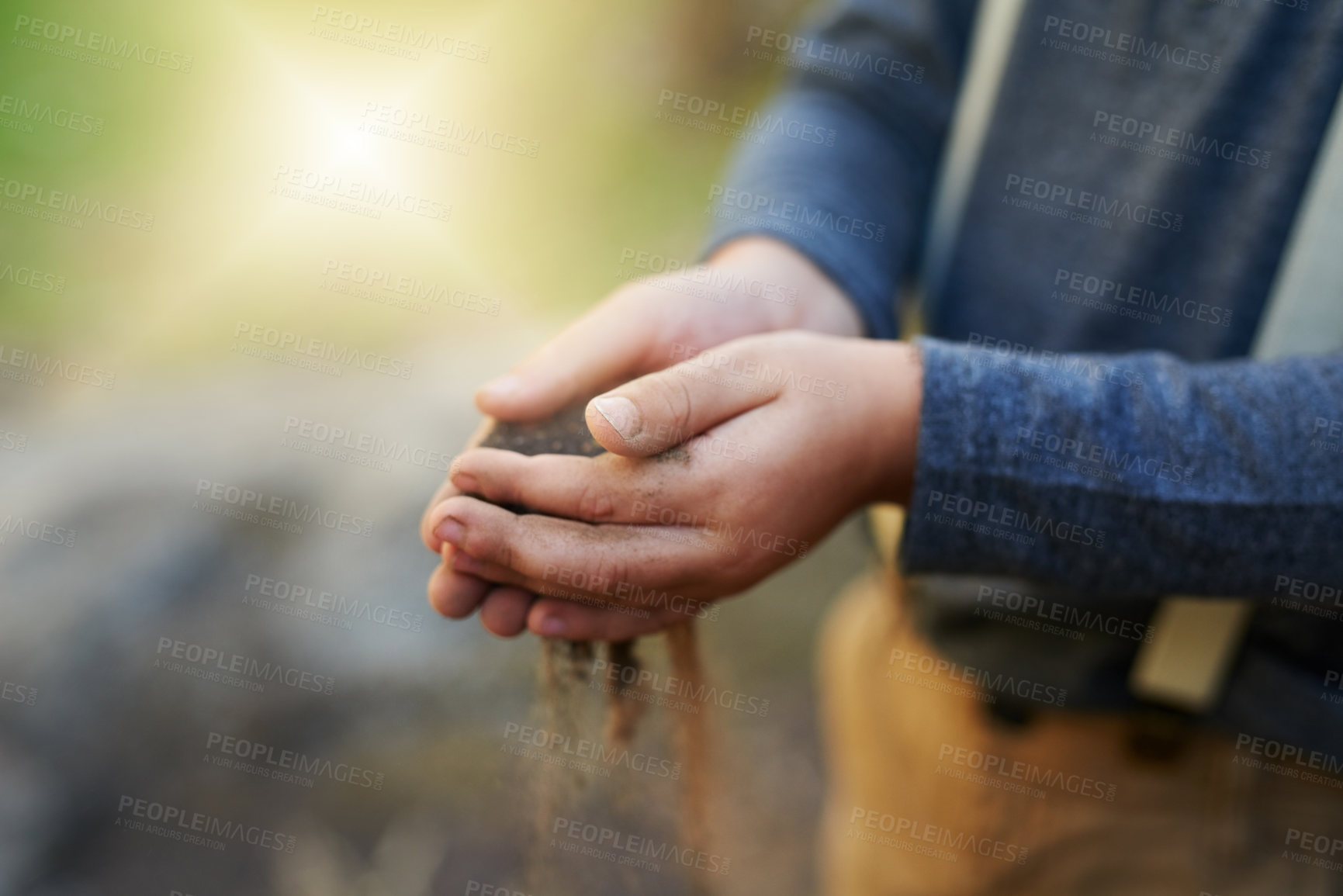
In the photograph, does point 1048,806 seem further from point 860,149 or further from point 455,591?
point 860,149

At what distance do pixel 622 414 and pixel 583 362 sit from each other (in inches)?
8.1

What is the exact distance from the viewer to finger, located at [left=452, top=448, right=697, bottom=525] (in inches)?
34.6

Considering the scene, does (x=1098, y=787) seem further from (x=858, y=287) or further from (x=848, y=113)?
(x=848, y=113)

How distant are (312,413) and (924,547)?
2.25 m

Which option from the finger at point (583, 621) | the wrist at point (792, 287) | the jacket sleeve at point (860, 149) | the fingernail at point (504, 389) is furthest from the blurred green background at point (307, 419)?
the jacket sleeve at point (860, 149)

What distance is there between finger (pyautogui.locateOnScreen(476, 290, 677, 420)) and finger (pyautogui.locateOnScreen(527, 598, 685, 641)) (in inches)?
9.1

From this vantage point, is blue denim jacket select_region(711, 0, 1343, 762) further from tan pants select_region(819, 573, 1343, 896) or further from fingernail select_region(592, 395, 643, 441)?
fingernail select_region(592, 395, 643, 441)

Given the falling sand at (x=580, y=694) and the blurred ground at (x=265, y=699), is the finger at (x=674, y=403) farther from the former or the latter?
the blurred ground at (x=265, y=699)

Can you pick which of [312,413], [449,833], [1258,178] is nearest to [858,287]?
[1258,178]

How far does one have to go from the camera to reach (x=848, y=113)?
138cm

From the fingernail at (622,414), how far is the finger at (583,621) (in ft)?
0.76

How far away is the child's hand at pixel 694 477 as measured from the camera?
2.85 feet

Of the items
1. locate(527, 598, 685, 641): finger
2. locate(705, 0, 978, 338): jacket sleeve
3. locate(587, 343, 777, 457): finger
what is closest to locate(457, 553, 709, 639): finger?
locate(527, 598, 685, 641): finger

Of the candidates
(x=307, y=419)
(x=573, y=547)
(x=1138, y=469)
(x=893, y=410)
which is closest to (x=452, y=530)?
(x=573, y=547)
